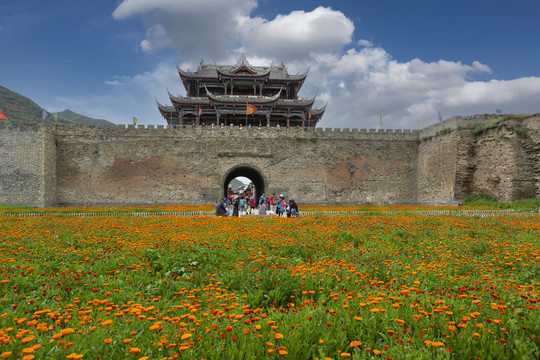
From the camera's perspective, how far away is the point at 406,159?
2811cm

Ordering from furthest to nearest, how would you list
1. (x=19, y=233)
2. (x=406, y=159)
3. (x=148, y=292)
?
(x=406, y=159)
(x=19, y=233)
(x=148, y=292)

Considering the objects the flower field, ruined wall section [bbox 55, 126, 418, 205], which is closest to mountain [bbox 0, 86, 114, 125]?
ruined wall section [bbox 55, 126, 418, 205]

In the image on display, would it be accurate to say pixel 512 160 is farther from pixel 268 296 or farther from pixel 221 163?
pixel 268 296

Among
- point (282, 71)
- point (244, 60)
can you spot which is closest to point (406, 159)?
point (282, 71)

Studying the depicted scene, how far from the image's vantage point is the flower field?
2756 millimetres

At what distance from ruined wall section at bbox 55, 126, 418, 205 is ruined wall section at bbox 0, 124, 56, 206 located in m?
1.51

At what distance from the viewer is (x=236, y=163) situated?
88.0 ft

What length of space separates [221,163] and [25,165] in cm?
1355

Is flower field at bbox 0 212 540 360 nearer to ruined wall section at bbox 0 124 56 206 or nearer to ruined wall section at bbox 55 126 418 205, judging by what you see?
ruined wall section at bbox 55 126 418 205

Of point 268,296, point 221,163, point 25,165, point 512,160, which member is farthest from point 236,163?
point 268,296

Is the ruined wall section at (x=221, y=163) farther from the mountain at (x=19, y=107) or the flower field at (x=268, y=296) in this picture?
the mountain at (x=19, y=107)

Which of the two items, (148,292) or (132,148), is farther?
(132,148)

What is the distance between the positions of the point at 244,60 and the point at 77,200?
2136 centimetres

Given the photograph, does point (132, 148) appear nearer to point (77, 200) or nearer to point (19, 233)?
point (77, 200)
